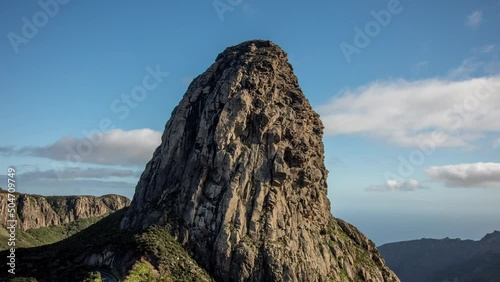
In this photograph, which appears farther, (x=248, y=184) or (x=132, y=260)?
(x=248, y=184)

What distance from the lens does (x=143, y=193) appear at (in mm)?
174875

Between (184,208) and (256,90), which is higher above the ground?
(256,90)

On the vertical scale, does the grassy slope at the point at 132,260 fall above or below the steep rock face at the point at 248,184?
below

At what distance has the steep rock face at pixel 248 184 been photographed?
147 meters

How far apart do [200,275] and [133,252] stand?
850 inches

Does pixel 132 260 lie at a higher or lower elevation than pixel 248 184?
lower

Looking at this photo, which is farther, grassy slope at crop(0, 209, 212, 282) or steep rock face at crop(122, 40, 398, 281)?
steep rock face at crop(122, 40, 398, 281)

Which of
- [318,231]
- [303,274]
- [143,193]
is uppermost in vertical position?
[143,193]

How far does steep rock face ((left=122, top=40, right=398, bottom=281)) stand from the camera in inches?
5802

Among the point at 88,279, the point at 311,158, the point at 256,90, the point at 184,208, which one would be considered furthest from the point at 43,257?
the point at 311,158

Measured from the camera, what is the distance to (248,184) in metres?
156

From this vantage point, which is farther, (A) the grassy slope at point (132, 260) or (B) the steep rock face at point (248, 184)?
(B) the steep rock face at point (248, 184)

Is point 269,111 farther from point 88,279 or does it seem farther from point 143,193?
point 88,279

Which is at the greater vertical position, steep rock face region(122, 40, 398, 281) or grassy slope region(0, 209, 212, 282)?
steep rock face region(122, 40, 398, 281)
